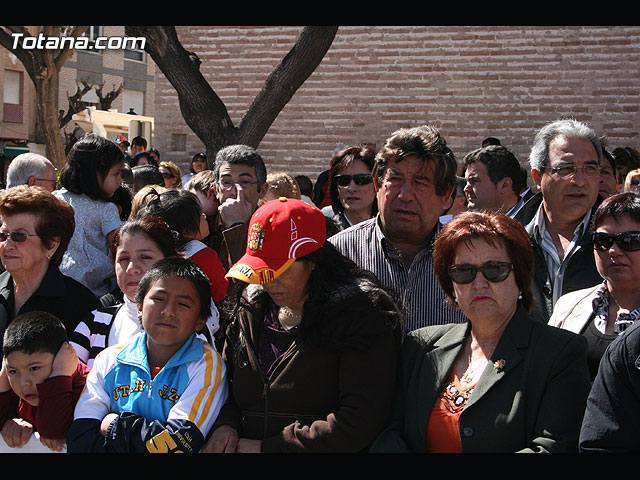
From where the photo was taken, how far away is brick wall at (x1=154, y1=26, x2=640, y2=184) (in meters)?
11.8

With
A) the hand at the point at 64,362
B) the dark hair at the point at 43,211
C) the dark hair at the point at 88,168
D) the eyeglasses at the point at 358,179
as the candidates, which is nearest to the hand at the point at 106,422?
the hand at the point at 64,362

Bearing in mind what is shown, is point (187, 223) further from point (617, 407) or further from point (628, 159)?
point (628, 159)

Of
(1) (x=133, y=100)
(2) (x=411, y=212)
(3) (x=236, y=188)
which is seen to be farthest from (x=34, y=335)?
(1) (x=133, y=100)

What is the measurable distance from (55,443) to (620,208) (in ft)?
9.01

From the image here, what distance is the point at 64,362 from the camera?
332 cm

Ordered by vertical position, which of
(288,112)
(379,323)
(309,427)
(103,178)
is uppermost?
(288,112)

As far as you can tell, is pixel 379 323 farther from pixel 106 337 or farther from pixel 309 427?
pixel 106 337

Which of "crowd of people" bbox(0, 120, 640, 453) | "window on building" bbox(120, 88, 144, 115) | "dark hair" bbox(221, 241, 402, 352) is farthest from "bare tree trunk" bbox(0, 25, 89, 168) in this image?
"window on building" bbox(120, 88, 144, 115)

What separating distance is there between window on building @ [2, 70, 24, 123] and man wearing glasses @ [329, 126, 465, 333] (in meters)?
34.9

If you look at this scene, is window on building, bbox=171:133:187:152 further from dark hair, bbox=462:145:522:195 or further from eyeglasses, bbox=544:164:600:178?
eyeglasses, bbox=544:164:600:178

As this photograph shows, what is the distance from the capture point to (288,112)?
12.9 m

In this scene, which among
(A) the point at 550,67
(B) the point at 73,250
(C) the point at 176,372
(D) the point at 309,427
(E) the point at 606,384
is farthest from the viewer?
(A) the point at 550,67

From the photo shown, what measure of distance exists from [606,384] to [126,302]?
2.24m
